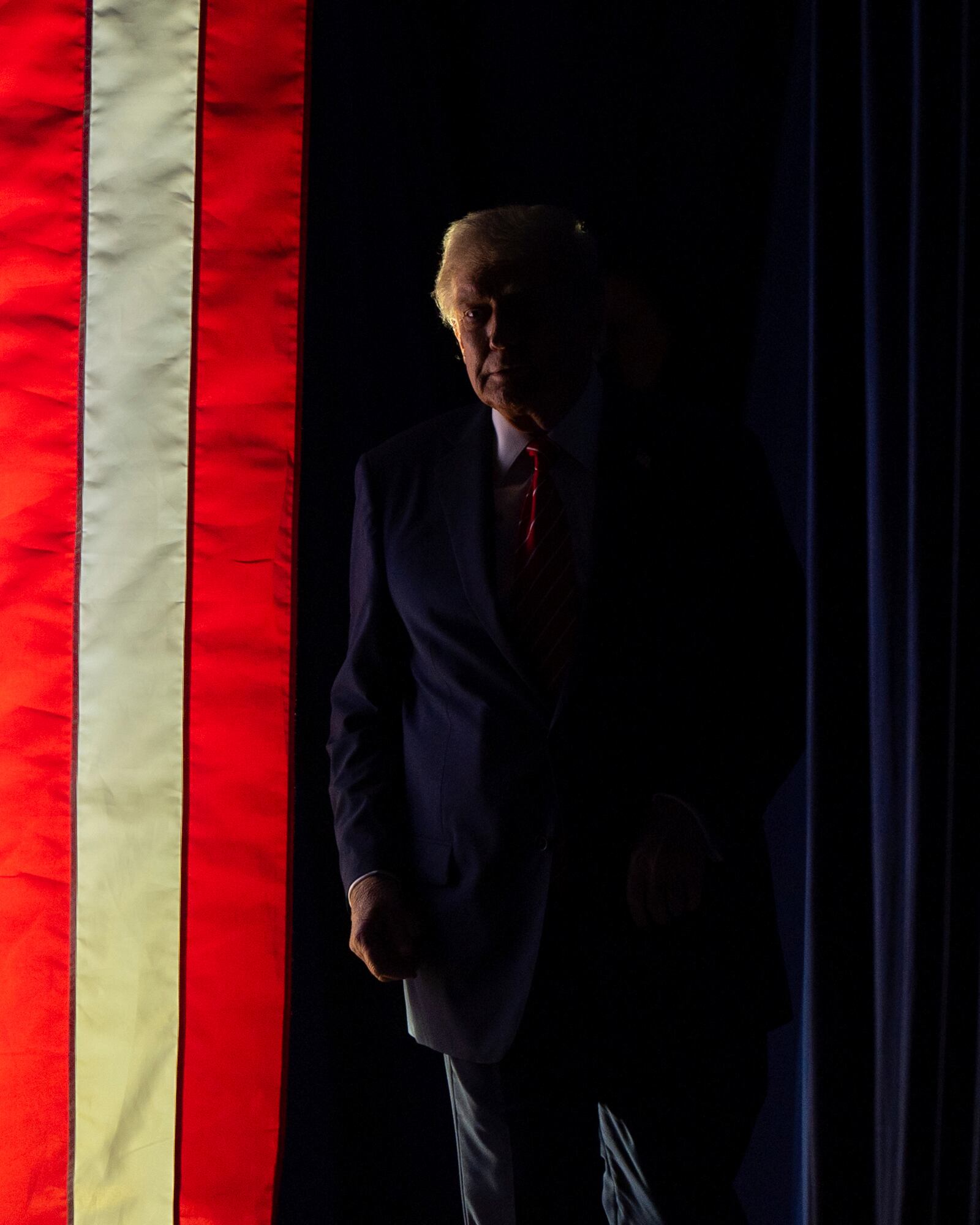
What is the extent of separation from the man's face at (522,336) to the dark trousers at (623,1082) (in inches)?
19.7

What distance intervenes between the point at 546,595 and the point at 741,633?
20cm

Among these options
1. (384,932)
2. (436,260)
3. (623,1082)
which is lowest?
(623,1082)

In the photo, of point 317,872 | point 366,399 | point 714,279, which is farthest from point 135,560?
point 714,279

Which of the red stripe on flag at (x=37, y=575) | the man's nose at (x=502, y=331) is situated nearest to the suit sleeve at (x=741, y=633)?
the man's nose at (x=502, y=331)

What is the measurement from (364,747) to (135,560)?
42 cm

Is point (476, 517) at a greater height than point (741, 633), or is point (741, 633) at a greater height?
point (476, 517)

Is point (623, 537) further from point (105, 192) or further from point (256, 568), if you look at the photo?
point (105, 192)

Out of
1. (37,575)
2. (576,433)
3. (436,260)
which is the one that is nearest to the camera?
(576,433)

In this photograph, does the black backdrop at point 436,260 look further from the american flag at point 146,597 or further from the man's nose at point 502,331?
the man's nose at point 502,331

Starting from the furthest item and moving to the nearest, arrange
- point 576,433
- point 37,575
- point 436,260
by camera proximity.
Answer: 1. point 436,260
2. point 37,575
3. point 576,433

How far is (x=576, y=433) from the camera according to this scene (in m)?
1.13

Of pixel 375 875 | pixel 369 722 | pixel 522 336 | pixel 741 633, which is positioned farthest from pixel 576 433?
pixel 375 875

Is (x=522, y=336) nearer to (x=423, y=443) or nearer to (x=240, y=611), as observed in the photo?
(x=423, y=443)

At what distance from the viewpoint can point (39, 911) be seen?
1.32 meters
